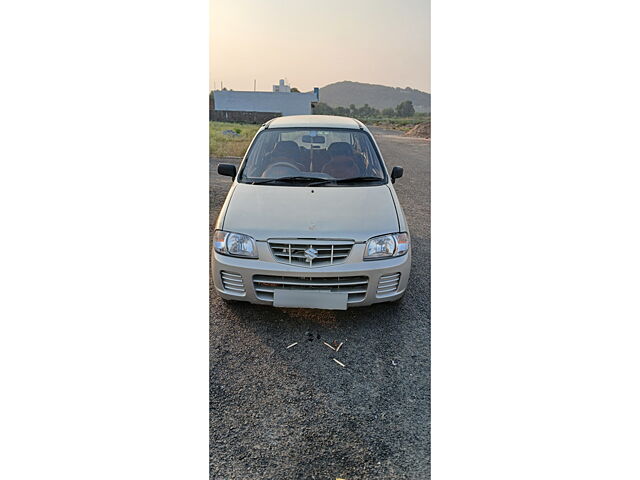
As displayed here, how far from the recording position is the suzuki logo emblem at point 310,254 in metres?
2.16

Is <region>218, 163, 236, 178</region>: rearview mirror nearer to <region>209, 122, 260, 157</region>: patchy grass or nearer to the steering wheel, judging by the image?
<region>209, 122, 260, 157</region>: patchy grass

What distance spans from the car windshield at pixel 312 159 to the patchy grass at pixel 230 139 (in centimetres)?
10

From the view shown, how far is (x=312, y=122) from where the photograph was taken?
2.79m

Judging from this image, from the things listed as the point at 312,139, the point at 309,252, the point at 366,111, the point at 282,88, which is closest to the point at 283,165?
the point at 312,139

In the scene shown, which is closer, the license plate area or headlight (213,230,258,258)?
the license plate area

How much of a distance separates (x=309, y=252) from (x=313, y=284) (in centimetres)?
17

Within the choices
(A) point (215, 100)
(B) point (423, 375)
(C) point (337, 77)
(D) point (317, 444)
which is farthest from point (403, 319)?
(A) point (215, 100)

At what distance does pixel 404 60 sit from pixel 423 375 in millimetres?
1623

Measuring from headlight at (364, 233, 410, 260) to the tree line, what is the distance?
2.27ft

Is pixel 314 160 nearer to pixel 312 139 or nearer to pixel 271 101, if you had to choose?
pixel 312 139

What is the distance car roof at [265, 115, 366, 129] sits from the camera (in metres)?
2.78

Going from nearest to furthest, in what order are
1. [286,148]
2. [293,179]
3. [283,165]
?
[293,179], [283,165], [286,148]

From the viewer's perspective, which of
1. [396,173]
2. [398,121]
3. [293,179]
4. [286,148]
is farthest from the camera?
[396,173]

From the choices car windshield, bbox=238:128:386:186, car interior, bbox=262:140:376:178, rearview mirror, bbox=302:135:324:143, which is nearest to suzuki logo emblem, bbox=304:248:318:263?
car windshield, bbox=238:128:386:186
